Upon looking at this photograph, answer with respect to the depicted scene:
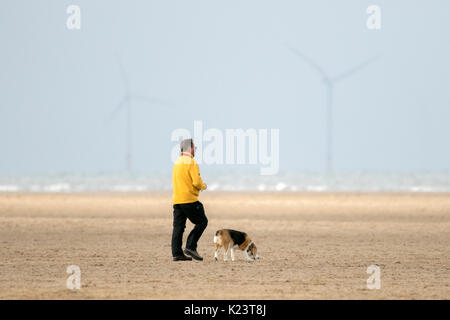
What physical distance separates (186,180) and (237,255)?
2.84 metres

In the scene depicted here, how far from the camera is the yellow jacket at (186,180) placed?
1416 centimetres

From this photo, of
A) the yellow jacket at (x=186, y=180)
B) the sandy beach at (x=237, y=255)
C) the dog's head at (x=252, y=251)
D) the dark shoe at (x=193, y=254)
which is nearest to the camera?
the sandy beach at (x=237, y=255)

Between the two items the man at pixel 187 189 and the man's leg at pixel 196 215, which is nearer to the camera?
the man at pixel 187 189

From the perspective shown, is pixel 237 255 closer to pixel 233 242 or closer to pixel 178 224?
pixel 233 242

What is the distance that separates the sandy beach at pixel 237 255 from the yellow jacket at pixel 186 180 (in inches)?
47.0

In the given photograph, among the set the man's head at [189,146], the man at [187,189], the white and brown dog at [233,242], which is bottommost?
the white and brown dog at [233,242]

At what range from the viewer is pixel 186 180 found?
14.3 m

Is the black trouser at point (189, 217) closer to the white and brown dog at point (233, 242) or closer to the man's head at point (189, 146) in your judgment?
the white and brown dog at point (233, 242)

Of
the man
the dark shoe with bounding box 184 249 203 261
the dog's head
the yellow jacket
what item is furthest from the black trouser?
the dog's head

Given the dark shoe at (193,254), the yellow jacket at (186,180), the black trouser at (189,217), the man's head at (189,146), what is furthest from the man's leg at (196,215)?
the man's head at (189,146)

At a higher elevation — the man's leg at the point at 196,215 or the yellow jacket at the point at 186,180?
the yellow jacket at the point at 186,180

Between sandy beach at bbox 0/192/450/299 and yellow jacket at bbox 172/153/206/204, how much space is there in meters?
1.19
